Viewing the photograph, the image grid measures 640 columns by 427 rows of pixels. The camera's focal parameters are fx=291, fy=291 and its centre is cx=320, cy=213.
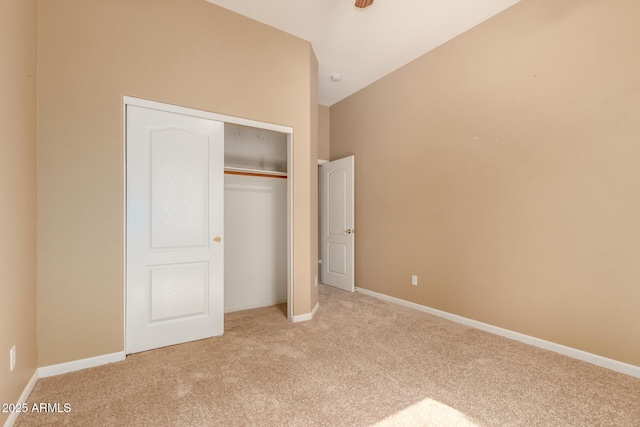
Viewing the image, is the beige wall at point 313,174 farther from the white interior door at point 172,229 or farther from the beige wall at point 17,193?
the beige wall at point 17,193

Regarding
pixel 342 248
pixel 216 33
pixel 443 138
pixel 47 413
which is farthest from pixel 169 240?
pixel 443 138

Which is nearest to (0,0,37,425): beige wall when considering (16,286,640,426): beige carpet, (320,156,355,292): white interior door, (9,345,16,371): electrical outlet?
(9,345,16,371): electrical outlet

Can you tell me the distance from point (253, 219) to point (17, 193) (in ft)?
7.34

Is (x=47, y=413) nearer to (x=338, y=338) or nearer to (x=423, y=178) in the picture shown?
(x=338, y=338)

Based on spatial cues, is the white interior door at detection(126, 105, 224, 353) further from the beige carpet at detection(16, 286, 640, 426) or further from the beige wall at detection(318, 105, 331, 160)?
the beige wall at detection(318, 105, 331, 160)

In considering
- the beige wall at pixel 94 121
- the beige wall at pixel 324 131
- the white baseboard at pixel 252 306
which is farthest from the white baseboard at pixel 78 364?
the beige wall at pixel 324 131

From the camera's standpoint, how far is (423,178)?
361cm

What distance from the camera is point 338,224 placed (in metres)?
4.75

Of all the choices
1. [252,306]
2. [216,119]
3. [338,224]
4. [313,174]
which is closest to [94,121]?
[216,119]

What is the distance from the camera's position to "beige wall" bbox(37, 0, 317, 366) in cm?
211

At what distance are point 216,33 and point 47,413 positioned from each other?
3.15 meters

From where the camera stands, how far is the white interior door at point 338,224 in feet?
14.9

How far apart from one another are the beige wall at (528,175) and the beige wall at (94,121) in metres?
2.51

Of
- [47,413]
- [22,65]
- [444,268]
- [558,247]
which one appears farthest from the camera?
[444,268]
